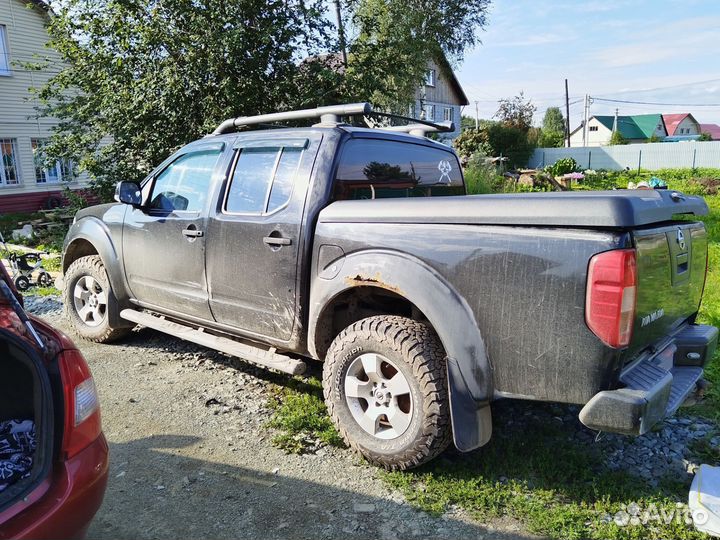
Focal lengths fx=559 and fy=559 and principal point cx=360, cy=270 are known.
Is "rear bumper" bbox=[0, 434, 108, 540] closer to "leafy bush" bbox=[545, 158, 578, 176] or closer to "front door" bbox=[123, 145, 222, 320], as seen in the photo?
"front door" bbox=[123, 145, 222, 320]

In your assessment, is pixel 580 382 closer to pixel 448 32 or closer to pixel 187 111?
pixel 187 111

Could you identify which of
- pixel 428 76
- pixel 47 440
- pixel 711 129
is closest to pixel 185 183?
pixel 47 440

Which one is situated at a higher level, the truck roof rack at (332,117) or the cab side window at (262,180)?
the truck roof rack at (332,117)

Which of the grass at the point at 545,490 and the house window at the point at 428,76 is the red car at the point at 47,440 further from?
the house window at the point at 428,76

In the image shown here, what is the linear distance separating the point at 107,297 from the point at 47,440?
3.31 meters

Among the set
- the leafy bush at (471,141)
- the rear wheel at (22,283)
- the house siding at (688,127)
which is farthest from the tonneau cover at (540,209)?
the house siding at (688,127)

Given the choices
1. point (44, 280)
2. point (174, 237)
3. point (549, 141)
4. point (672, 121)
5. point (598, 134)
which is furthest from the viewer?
point (672, 121)

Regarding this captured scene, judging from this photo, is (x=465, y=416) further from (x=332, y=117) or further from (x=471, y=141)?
(x=471, y=141)

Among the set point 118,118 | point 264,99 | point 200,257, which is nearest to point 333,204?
point 200,257

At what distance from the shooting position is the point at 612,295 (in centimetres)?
244

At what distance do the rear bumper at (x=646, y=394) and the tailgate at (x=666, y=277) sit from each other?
4.7 inches

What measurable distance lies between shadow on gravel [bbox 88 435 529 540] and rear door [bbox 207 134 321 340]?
1007mm

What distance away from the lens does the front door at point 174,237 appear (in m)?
4.36

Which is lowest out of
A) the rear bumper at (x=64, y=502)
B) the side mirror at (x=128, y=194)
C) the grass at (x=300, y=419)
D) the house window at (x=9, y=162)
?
the grass at (x=300, y=419)
